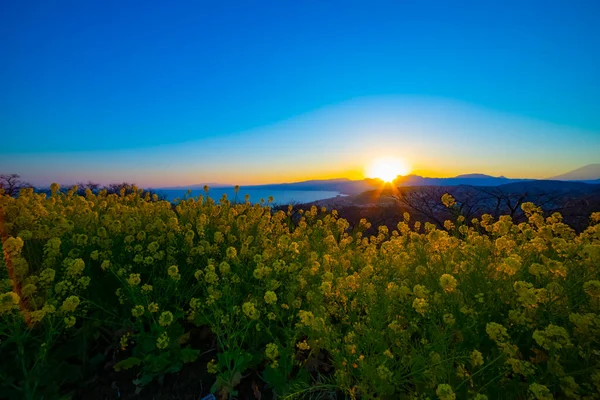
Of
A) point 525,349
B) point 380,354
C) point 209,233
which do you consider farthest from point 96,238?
point 525,349

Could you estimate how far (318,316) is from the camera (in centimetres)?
326

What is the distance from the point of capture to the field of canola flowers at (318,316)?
2.81m

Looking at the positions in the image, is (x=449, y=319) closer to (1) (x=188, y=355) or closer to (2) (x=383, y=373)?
(2) (x=383, y=373)

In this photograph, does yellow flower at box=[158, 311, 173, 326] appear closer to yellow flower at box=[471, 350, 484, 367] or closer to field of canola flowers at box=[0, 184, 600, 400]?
field of canola flowers at box=[0, 184, 600, 400]

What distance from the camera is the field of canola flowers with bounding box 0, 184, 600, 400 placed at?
2.81 metres

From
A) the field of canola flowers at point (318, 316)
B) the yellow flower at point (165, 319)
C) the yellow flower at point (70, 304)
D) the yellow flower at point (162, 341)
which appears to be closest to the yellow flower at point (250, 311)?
the field of canola flowers at point (318, 316)

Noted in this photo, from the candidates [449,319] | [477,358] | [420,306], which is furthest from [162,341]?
[477,358]

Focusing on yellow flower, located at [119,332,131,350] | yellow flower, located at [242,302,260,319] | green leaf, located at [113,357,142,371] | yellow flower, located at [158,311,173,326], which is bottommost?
green leaf, located at [113,357,142,371]

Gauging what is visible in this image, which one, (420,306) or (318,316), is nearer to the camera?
(420,306)

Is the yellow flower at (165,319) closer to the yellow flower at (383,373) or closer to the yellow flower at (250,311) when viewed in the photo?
the yellow flower at (250,311)

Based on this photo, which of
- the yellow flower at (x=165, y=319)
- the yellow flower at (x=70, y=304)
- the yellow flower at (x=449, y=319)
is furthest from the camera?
the yellow flower at (x=165, y=319)

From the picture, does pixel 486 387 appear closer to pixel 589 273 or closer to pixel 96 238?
pixel 589 273

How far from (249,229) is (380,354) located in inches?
143

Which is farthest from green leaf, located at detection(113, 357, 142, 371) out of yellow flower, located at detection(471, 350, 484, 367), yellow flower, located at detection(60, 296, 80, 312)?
yellow flower, located at detection(471, 350, 484, 367)
